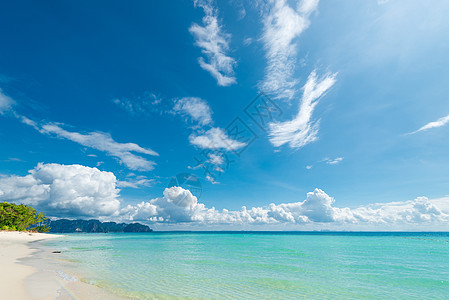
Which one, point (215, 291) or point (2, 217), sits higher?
point (2, 217)

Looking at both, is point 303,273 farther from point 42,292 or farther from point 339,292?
point 42,292

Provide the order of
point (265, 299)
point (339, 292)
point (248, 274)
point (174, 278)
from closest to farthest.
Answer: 1. point (265, 299)
2. point (339, 292)
3. point (174, 278)
4. point (248, 274)

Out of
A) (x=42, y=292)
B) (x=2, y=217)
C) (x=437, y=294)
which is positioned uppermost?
(x=2, y=217)

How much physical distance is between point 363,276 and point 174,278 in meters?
16.9

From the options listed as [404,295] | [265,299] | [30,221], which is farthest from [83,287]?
[30,221]

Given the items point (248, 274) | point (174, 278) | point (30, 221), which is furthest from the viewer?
point (30, 221)

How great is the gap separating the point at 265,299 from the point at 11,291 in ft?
43.2

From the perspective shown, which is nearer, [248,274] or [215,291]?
[215,291]

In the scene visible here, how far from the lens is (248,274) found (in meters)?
19.0

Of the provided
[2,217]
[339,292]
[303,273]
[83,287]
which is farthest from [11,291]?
[2,217]

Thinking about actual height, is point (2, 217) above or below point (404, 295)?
above

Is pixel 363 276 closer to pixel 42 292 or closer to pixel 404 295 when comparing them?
pixel 404 295

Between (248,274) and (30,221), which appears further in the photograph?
(30,221)

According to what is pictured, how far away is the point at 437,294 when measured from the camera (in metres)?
14.6
